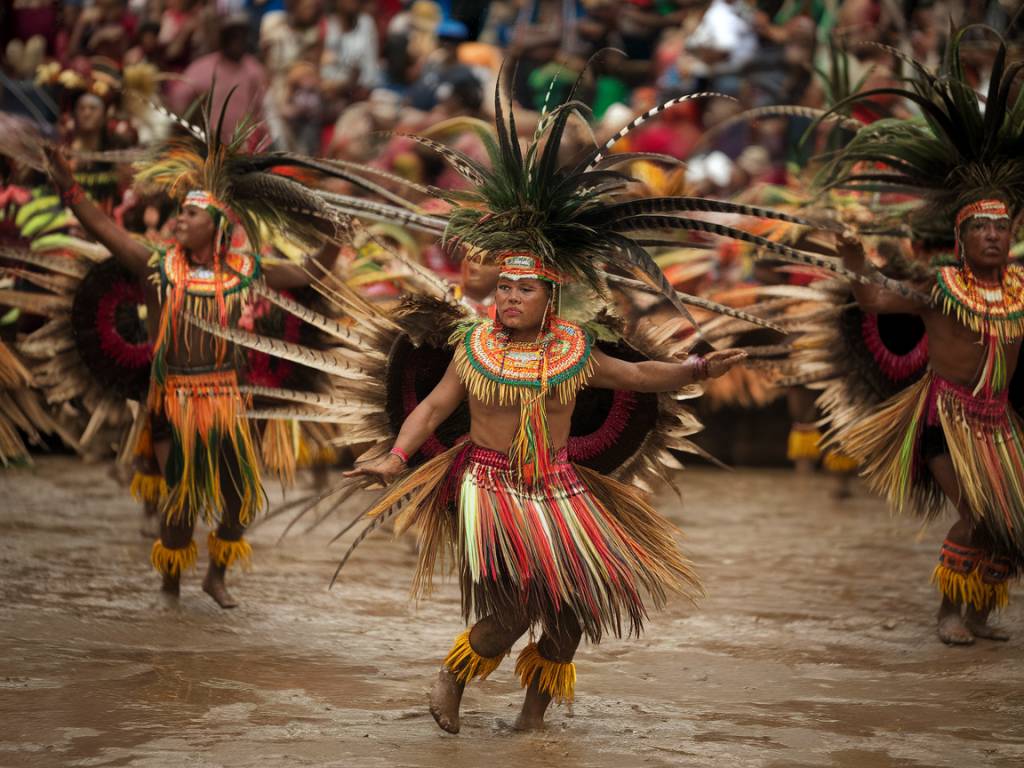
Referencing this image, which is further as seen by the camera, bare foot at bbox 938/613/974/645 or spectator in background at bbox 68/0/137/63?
spectator in background at bbox 68/0/137/63

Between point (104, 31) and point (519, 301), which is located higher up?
point (104, 31)

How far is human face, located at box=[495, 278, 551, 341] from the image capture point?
4086 millimetres

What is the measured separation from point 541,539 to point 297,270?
6.61 feet

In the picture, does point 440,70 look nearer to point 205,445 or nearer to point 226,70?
point 226,70

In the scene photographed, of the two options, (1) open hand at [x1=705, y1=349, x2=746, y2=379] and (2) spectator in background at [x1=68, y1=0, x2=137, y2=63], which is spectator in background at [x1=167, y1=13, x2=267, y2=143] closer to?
(2) spectator in background at [x1=68, y1=0, x2=137, y2=63]

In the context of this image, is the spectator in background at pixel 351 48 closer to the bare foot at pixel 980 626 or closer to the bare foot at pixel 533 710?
the bare foot at pixel 980 626

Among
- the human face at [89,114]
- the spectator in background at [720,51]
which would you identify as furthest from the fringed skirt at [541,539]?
the spectator in background at [720,51]

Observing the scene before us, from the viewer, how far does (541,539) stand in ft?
13.2

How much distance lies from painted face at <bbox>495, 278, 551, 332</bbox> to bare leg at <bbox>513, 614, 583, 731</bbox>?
835mm

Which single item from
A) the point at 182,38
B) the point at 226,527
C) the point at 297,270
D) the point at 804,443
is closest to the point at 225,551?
the point at 226,527

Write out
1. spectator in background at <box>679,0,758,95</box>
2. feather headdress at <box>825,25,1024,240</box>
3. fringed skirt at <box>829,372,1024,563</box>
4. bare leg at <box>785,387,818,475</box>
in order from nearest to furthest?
fringed skirt at <box>829,372,1024,563</box>
feather headdress at <box>825,25,1024,240</box>
bare leg at <box>785,387,818,475</box>
spectator in background at <box>679,0,758,95</box>

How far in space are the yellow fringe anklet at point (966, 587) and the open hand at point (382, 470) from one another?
232cm

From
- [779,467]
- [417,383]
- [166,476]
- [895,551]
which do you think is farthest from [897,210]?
[779,467]

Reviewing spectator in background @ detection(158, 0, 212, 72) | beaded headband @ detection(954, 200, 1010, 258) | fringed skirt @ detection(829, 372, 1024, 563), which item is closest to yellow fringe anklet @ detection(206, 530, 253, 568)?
fringed skirt @ detection(829, 372, 1024, 563)
